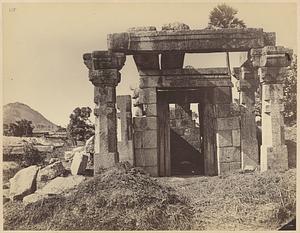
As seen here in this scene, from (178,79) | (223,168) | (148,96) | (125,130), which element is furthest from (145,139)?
(223,168)

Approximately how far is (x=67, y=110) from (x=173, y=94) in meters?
3.79

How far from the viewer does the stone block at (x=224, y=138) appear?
42.3 feet

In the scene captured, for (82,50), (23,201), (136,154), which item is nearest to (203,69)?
(136,154)

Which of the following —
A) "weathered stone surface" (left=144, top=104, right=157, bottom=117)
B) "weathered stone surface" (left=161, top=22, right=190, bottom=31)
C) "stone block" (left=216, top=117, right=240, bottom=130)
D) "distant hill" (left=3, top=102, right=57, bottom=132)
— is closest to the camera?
"distant hill" (left=3, top=102, right=57, bottom=132)

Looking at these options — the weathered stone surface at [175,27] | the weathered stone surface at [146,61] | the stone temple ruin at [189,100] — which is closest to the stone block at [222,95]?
the stone temple ruin at [189,100]

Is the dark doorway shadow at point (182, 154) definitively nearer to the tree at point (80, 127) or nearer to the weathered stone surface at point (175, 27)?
the tree at point (80, 127)

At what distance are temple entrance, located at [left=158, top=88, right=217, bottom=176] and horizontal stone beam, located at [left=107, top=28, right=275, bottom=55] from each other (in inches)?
109

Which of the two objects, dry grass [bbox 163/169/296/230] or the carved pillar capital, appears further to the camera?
the carved pillar capital

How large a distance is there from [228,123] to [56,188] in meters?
5.15

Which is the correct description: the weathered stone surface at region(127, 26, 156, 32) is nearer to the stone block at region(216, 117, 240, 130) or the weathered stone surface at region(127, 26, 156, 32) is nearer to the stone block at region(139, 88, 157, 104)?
the stone block at region(139, 88, 157, 104)

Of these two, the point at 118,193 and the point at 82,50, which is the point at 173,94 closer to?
the point at 82,50

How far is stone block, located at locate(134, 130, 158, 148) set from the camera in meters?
13.0

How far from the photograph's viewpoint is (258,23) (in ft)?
34.0

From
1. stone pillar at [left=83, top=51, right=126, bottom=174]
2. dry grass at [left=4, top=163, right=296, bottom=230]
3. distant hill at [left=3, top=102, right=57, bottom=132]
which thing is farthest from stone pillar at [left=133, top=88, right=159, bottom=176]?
dry grass at [left=4, top=163, right=296, bottom=230]
